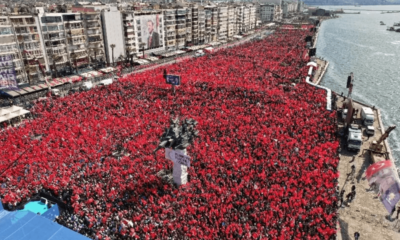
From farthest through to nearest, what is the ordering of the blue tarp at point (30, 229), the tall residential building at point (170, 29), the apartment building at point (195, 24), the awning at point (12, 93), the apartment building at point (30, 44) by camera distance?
the apartment building at point (195, 24)
the tall residential building at point (170, 29)
the apartment building at point (30, 44)
the awning at point (12, 93)
the blue tarp at point (30, 229)

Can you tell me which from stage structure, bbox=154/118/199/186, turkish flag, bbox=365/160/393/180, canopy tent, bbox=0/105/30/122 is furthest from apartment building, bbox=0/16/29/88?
turkish flag, bbox=365/160/393/180

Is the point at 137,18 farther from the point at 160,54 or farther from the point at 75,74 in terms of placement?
the point at 75,74

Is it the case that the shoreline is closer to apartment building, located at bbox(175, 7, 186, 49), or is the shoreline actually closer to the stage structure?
the stage structure

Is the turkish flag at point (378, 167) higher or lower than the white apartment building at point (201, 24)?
lower

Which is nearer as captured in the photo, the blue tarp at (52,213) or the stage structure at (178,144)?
the blue tarp at (52,213)

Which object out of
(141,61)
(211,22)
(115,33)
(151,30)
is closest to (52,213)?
(141,61)

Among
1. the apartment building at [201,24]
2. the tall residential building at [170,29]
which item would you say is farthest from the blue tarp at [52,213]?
the apartment building at [201,24]

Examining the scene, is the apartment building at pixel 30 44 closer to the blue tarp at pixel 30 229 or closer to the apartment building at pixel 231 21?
the blue tarp at pixel 30 229

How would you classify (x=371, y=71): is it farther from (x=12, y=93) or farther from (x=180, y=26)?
(x=12, y=93)
